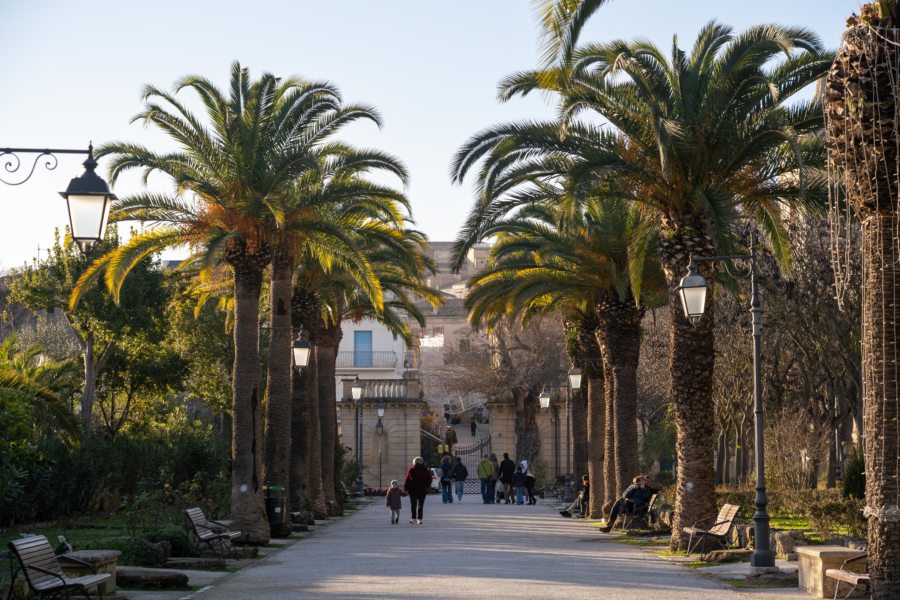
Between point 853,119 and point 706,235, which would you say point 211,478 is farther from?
point 853,119

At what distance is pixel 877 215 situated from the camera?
38.9 feet

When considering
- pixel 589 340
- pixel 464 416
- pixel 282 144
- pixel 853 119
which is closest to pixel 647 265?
pixel 589 340

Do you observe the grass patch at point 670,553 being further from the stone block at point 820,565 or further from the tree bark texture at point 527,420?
the tree bark texture at point 527,420

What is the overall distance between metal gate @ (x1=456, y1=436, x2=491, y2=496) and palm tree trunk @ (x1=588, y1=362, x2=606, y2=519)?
24024 mm

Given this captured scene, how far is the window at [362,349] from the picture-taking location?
79.4 metres

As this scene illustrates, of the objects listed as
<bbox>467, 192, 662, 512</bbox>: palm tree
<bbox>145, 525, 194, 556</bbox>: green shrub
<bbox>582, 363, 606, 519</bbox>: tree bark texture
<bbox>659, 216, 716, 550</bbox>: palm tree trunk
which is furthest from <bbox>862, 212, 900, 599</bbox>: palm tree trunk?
<bbox>582, 363, 606, 519</bbox>: tree bark texture

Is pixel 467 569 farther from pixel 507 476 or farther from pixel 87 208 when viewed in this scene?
pixel 507 476

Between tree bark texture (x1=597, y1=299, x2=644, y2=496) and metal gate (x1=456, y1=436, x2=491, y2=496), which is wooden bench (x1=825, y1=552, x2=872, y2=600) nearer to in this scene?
tree bark texture (x1=597, y1=299, x2=644, y2=496)

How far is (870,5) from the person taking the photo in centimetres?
1168

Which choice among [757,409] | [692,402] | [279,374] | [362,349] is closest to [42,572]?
[757,409]

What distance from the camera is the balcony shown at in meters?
79.2

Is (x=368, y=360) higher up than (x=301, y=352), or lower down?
higher up

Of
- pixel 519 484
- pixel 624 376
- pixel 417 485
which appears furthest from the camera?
pixel 519 484

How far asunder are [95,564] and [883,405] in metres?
→ 8.74
